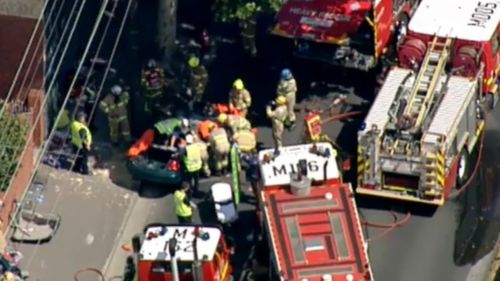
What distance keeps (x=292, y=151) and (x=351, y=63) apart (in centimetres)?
568

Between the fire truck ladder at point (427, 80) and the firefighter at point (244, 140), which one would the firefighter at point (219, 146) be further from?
the fire truck ladder at point (427, 80)

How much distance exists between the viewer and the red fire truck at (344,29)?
116 ft

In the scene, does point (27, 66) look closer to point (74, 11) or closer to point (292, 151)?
point (74, 11)

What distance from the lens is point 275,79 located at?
3672 centimetres

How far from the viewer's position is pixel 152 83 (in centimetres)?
3478

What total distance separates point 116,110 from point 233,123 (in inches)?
98.5

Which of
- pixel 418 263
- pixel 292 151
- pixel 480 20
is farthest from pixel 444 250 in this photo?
pixel 480 20

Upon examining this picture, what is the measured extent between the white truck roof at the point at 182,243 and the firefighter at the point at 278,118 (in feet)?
14.2

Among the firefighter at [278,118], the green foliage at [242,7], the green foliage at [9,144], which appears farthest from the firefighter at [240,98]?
the green foliage at [9,144]

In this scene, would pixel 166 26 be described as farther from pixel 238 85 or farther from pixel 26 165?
pixel 26 165

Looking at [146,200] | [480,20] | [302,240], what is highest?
[480,20]

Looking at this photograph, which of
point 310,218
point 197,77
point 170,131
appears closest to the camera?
point 310,218

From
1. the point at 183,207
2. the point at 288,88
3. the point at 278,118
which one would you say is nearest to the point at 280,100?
the point at 278,118

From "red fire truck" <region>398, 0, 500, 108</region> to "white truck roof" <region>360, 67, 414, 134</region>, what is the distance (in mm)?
489
